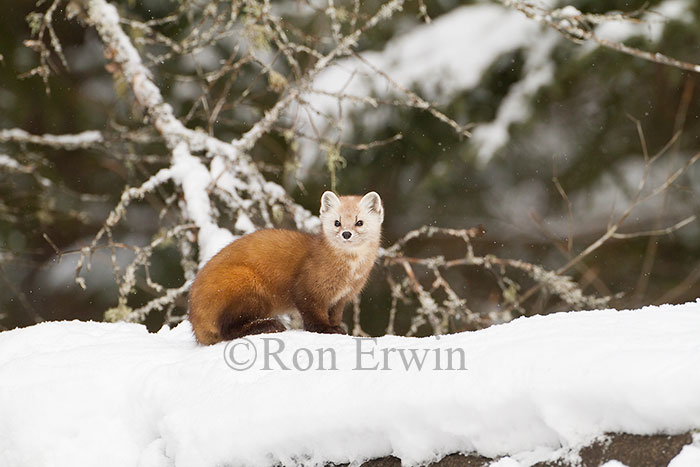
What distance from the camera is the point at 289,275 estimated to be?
4.38m

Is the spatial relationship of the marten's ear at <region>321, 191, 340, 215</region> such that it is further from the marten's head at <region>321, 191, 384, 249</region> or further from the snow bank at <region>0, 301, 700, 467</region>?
the snow bank at <region>0, 301, 700, 467</region>

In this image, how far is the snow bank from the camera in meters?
2.27

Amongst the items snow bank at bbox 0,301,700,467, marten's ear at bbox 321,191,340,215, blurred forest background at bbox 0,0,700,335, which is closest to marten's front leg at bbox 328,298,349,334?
marten's ear at bbox 321,191,340,215

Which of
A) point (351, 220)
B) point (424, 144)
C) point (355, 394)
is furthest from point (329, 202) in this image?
point (424, 144)

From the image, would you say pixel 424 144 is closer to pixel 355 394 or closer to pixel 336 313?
pixel 336 313

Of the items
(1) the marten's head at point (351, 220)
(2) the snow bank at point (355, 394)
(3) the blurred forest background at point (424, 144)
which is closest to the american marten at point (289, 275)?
(1) the marten's head at point (351, 220)

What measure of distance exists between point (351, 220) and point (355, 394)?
1.95 metres

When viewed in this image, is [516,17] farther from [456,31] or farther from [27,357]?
[27,357]

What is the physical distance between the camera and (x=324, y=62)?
5664mm

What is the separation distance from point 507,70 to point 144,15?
3.61 metres

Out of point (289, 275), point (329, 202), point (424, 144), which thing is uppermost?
point (329, 202)

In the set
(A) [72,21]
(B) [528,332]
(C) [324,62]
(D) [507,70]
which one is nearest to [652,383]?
(B) [528,332]

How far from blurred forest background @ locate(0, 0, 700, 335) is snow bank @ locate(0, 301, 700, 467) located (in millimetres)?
2666

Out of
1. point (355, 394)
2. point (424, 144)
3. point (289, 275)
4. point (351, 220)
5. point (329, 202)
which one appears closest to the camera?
point (355, 394)
